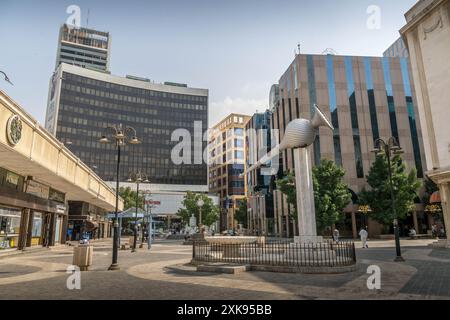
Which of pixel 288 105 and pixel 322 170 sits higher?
pixel 288 105

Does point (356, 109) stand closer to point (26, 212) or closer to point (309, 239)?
point (309, 239)

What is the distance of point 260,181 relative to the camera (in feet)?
239

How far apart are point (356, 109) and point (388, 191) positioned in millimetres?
15811

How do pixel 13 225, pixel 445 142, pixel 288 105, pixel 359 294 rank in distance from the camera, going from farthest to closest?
pixel 288 105 → pixel 445 142 → pixel 13 225 → pixel 359 294

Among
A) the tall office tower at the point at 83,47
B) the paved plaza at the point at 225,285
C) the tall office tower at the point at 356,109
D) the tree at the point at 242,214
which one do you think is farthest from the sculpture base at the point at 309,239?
the tall office tower at the point at 83,47

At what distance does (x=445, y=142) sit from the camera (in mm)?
26516

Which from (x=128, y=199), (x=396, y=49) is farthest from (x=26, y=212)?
(x=396, y=49)

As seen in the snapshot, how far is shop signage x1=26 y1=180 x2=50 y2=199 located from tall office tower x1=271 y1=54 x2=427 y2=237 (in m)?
34.9

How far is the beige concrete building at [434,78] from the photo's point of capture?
2654cm

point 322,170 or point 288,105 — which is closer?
point 322,170

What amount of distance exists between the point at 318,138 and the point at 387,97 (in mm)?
14469

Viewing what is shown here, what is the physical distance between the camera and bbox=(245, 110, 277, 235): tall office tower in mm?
66562
